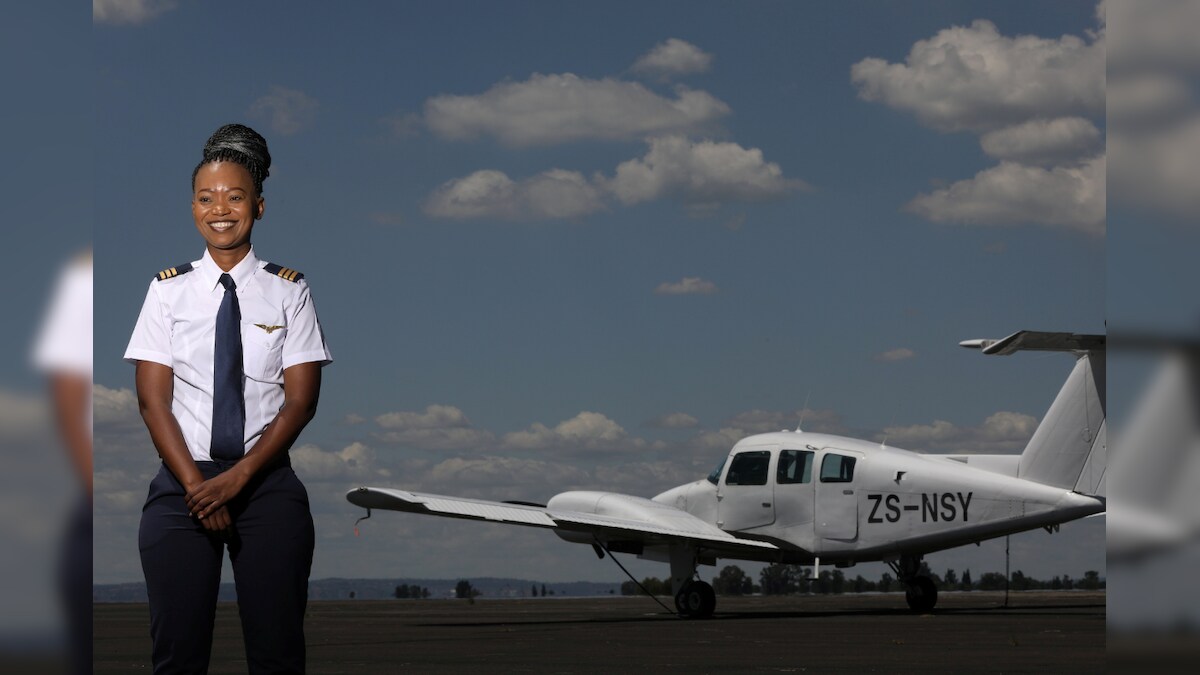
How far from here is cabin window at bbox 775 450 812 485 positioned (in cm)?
2042

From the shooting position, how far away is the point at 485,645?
531 inches

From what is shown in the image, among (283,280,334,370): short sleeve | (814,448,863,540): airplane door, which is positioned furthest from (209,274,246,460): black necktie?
(814,448,863,540): airplane door

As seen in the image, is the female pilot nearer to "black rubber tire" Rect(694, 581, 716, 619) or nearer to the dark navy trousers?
the dark navy trousers

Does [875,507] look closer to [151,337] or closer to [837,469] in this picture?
[837,469]

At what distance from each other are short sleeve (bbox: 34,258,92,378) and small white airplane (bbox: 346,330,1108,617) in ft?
51.6

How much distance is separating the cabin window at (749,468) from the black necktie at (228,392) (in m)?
17.6

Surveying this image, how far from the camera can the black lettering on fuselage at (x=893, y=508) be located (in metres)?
Answer: 19.5

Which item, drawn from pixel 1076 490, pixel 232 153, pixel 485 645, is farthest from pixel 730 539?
pixel 232 153

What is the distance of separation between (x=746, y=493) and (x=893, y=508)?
2486 millimetres

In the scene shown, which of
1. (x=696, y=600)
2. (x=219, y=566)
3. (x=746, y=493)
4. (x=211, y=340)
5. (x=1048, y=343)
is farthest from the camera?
(x=746, y=493)

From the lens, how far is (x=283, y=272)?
12.6ft

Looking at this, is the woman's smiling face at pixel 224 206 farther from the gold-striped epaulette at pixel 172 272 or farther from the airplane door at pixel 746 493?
the airplane door at pixel 746 493

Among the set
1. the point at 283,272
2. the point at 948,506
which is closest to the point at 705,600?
the point at 948,506

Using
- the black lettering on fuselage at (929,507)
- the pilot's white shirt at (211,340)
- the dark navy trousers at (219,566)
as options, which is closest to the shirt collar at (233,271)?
the pilot's white shirt at (211,340)
